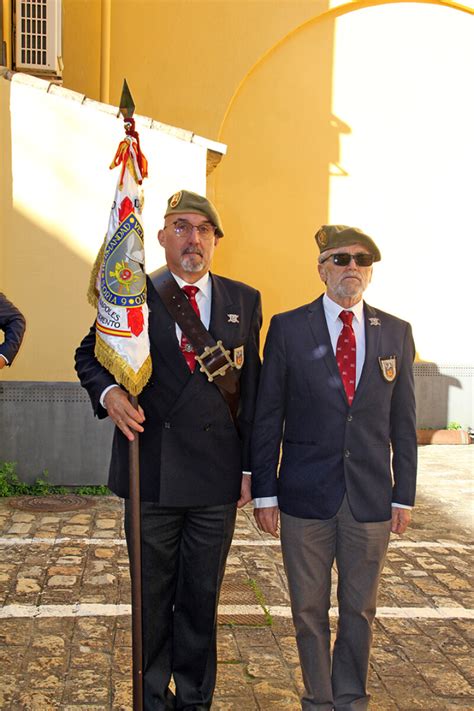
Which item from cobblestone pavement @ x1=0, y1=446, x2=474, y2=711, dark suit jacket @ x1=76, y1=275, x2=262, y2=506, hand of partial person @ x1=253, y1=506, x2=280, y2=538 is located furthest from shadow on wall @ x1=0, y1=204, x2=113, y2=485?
hand of partial person @ x1=253, y1=506, x2=280, y2=538

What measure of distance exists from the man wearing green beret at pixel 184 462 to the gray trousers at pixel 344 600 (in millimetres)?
367

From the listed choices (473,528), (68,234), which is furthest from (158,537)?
(68,234)

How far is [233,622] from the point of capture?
500 centimetres

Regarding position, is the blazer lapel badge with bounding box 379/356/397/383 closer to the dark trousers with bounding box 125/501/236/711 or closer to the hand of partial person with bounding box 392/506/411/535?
the hand of partial person with bounding box 392/506/411/535

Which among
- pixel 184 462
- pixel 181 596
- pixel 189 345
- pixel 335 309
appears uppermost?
pixel 335 309

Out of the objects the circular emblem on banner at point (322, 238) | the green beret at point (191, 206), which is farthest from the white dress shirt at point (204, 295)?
the circular emblem on banner at point (322, 238)

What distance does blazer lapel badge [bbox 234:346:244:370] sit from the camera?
3.71m

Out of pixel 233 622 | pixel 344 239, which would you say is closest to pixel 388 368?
pixel 344 239

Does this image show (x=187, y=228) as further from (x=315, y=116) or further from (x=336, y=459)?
(x=315, y=116)

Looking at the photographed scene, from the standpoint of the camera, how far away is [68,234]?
8.50 metres

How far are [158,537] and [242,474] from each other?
0.44 m

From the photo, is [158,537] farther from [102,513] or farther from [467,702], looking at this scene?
Result: [102,513]

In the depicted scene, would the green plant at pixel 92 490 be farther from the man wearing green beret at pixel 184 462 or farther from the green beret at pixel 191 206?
the green beret at pixel 191 206

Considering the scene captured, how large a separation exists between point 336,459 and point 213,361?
634 mm
